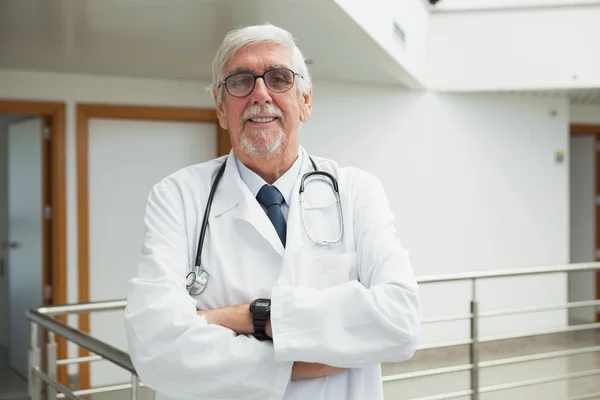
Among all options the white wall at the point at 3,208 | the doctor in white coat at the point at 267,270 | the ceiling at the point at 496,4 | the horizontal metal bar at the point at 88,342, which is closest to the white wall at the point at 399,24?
the ceiling at the point at 496,4

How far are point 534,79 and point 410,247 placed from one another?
1759 millimetres

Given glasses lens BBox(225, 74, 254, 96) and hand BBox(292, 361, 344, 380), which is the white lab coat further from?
glasses lens BBox(225, 74, 254, 96)

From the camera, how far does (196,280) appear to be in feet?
4.61

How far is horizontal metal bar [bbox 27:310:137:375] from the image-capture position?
1.92m

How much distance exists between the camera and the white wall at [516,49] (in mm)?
6180

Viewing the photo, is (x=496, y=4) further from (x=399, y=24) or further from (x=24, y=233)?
(x=24, y=233)

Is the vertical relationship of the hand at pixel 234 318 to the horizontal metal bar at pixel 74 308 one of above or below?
above

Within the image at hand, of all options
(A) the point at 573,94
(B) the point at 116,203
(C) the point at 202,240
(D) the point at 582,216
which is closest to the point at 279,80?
(C) the point at 202,240

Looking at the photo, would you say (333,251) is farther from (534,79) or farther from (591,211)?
(591,211)

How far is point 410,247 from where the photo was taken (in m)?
6.18

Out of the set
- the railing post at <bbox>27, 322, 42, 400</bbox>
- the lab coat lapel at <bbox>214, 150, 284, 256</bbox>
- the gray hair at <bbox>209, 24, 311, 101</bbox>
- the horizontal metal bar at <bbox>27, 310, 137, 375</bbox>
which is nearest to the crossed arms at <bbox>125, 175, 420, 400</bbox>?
the lab coat lapel at <bbox>214, 150, 284, 256</bbox>

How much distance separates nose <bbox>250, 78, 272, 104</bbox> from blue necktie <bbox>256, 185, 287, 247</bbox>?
0.18 meters

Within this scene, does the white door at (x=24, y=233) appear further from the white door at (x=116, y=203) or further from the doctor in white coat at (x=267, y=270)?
the doctor in white coat at (x=267, y=270)

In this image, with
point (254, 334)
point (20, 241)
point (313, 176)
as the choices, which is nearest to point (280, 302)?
point (254, 334)
